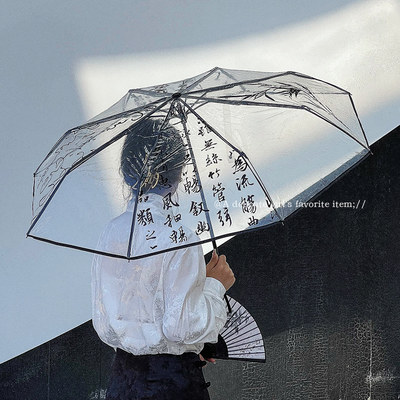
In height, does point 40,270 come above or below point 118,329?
above

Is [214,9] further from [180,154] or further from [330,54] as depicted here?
[180,154]

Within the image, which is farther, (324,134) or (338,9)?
(338,9)

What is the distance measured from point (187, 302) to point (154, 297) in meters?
0.10

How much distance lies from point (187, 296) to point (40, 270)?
1.86m

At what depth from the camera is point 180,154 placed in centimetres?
204

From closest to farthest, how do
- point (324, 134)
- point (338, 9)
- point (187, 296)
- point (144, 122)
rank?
point (187, 296), point (144, 122), point (324, 134), point (338, 9)

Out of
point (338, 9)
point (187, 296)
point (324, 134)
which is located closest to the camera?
point (187, 296)

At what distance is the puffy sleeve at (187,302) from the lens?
195cm

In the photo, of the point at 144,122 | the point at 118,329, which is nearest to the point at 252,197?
the point at 144,122

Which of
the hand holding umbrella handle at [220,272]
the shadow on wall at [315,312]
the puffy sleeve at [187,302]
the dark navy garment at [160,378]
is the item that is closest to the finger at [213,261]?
the hand holding umbrella handle at [220,272]

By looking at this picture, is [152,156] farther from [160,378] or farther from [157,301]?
[160,378]

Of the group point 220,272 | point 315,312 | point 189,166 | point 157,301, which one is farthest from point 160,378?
point 315,312

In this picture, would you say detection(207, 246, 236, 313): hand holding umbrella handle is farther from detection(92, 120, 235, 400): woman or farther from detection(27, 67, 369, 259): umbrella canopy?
detection(27, 67, 369, 259): umbrella canopy

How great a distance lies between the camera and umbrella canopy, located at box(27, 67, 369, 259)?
2.02 m
